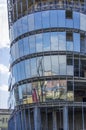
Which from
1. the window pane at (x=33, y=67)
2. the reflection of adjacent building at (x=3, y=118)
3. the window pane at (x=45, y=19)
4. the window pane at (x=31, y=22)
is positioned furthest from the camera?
the reflection of adjacent building at (x=3, y=118)

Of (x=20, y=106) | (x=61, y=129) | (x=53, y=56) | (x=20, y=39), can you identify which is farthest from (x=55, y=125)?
(x=20, y=39)

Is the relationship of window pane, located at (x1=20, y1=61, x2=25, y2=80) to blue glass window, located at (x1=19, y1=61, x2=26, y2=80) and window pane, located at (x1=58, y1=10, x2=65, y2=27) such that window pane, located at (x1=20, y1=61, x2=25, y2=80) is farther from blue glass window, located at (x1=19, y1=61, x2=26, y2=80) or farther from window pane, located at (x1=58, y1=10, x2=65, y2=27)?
window pane, located at (x1=58, y1=10, x2=65, y2=27)

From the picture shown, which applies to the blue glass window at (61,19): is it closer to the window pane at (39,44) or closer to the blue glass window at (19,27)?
the window pane at (39,44)

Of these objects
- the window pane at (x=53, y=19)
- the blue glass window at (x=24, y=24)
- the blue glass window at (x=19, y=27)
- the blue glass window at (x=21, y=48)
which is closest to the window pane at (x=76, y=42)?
the window pane at (x=53, y=19)

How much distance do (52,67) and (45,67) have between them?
943 mm

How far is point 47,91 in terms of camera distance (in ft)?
181

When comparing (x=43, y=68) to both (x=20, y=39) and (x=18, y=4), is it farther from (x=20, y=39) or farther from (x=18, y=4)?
(x=18, y=4)

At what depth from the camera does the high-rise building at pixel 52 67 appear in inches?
2178

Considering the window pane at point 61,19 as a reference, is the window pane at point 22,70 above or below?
below

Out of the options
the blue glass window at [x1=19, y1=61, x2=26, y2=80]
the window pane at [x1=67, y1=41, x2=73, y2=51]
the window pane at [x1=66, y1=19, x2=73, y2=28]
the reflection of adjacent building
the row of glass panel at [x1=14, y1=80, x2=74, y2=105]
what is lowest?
the reflection of adjacent building

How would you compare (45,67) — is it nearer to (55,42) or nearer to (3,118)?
(55,42)

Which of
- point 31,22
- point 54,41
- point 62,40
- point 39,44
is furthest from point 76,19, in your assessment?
point 31,22

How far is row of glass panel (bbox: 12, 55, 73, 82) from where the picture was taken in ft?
182

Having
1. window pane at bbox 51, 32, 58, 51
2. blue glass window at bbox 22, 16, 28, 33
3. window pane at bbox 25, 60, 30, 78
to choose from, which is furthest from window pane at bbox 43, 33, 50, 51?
blue glass window at bbox 22, 16, 28, 33
